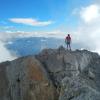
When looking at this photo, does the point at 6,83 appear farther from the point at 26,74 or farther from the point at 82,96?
the point at 82,96

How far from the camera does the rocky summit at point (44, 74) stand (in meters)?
67.6

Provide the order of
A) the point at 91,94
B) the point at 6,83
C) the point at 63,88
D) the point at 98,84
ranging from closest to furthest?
the point at 91,94 < the point at 63,88 < the point at 98,84 < the point at 6,83

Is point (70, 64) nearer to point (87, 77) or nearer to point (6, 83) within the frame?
point (87, 77)

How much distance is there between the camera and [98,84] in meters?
67.3

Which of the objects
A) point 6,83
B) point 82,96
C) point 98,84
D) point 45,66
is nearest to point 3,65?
point 6,83

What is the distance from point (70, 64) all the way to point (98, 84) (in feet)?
24.9

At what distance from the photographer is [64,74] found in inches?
2714

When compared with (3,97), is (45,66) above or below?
above

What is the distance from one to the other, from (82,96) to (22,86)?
2264 cm

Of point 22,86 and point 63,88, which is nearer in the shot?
point 63,88

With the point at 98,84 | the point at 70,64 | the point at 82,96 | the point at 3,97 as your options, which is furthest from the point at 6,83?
the point at 82,96

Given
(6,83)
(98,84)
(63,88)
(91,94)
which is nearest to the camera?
(91,94)

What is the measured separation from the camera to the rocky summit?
67.6 m

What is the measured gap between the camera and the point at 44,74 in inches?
2712
